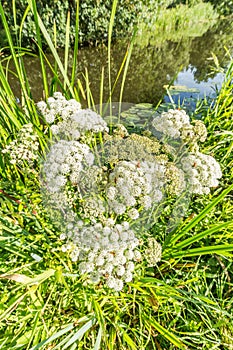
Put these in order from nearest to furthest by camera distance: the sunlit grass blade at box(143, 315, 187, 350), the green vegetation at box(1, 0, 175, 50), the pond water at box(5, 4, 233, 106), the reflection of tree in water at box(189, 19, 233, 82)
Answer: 1. the sunlit grass blade at box(143, 315, 187, 350)
2. the pond water at box(5, 4, 233, 106)
3. the green vegetation at box(1, 0, 175, 50)
4. the reflection of tree in water at box(189, 19, 233, 82)

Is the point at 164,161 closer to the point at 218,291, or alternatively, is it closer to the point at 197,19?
the point at 218,291

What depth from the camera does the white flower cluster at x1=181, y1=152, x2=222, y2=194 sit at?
1.10 metres

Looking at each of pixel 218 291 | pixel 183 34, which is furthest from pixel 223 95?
pixel 183 34

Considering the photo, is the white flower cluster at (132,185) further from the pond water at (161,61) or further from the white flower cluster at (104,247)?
the pond water at (161,61)

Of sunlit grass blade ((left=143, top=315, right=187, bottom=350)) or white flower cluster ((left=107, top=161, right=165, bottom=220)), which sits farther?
sunlit grass blade ((left=143, top=315, right=187, bottom=350))

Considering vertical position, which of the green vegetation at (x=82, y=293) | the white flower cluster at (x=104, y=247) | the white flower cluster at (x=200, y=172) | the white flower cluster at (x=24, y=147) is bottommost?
the green vegetation at (x=82, y=293)

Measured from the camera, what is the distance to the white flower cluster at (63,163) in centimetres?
94

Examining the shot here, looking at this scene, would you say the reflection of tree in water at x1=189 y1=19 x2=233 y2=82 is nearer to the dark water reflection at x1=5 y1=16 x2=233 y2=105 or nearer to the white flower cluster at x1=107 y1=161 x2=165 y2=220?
the dark water reflection at x1=5 y1=16 x2=233 y2=105

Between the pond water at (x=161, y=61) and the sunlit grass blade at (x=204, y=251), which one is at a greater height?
the sunlit grass blade at (x=204, y=251)

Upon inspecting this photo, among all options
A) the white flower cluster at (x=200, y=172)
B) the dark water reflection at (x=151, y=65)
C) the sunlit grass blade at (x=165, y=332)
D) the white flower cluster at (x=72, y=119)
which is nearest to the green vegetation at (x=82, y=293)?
the sunlit grass blade at (x=165, y=332)

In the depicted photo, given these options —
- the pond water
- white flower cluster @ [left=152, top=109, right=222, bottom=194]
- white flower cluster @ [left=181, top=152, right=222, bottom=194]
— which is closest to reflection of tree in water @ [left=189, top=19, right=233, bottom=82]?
the pond water

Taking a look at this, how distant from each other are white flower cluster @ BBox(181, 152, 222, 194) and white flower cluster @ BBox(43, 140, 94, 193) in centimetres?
41

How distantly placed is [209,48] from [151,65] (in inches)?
97.2

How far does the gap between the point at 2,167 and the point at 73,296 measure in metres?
0.69
